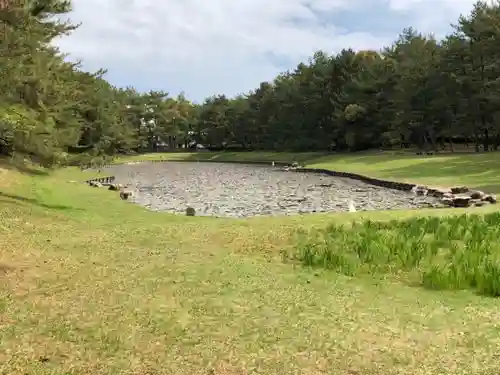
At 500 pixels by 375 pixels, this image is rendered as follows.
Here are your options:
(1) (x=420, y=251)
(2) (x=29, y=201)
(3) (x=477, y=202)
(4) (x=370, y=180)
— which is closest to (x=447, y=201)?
(3) (x=477, y=202)

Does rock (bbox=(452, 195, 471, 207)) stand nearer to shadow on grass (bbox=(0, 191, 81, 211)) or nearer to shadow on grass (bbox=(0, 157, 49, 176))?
shadow on grass (bbox=(0, 191, 81, 211))

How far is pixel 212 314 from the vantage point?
6.62 meters

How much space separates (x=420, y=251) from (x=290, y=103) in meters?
64.2

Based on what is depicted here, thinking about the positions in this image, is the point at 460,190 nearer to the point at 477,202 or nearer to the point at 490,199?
the point at 490,199

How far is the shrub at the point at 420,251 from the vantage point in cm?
Result: 817

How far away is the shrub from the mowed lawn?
42cm

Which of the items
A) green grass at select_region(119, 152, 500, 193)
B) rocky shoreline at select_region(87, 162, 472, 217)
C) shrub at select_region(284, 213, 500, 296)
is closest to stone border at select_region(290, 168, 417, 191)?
rocky shoreline at select_region(87, 162, 472, 217)

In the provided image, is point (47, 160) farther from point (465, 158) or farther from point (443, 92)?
point (443, 92)

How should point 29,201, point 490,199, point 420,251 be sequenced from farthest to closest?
point 490,199, point 29,201, point 420,251

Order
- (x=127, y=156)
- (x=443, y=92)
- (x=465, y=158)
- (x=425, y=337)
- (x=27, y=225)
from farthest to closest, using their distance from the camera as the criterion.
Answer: (x=127, y=156) < (x=443, y=92) < (x=465, y=158) < (x=27, y=225) < (x=425, y=337)

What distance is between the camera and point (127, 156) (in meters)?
85.9


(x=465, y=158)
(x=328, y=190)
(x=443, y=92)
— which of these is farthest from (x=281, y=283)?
(x=443, y=92)

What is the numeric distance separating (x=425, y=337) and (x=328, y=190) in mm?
25106

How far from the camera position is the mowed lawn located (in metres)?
5.21
